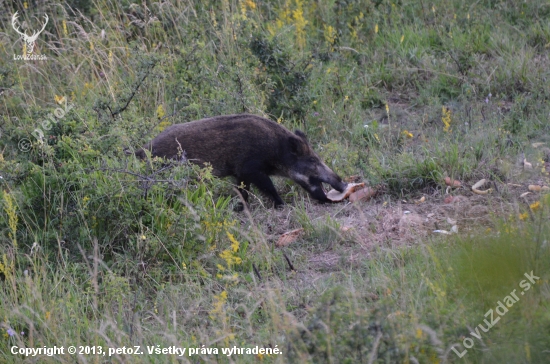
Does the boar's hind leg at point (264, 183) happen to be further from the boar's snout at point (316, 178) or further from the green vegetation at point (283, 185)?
the boar's snout at point (316, 178)

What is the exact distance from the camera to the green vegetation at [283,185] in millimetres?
3551

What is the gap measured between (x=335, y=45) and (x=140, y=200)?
4.47m

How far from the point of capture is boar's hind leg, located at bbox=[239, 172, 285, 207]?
678 cm

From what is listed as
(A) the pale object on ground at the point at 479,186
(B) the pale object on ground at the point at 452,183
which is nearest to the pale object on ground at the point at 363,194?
(B) the pale object on ground at the point at 452,183

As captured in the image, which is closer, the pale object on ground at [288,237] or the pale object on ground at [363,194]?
the pale object on ground at [288,237]

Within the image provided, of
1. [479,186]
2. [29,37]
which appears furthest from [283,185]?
[29,37]

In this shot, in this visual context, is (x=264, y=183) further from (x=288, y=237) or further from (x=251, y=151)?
(x=288, y=237)

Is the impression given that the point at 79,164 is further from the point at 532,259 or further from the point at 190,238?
the point at 532,259

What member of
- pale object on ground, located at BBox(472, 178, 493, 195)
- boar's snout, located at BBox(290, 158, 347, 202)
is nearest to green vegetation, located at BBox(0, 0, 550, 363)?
pale object on ground, located at BBox(472, 178, 493, 195)

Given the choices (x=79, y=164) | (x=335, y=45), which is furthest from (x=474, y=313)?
(x=335, y=45)

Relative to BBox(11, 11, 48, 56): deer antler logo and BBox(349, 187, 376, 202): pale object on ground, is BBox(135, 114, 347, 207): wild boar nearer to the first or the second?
BBox(349, 187, 376, 202): pale object on ground

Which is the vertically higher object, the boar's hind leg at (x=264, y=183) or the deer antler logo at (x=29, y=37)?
the deer antler logo at (x=29, y=37)

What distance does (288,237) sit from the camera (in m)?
5.79

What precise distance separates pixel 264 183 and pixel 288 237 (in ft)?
3.80
